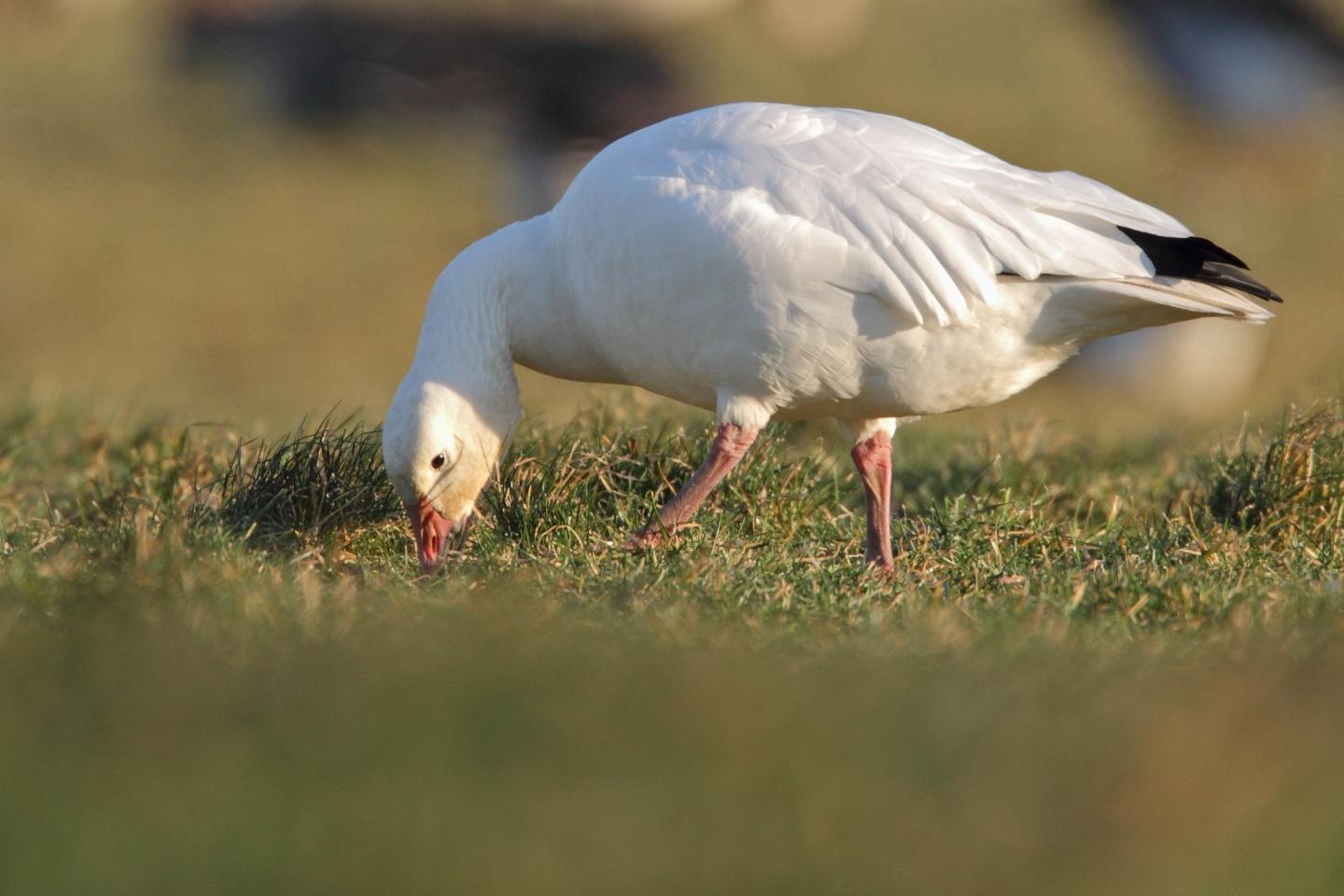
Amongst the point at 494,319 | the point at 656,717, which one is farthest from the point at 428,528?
the point at 656,717

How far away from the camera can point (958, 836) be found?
2.52 metres

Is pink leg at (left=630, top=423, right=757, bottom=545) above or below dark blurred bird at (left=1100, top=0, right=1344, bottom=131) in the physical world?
below

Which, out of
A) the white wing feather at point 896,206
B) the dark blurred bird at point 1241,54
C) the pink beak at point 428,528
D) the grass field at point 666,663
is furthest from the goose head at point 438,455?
the dark blurred bird at point 1241,54

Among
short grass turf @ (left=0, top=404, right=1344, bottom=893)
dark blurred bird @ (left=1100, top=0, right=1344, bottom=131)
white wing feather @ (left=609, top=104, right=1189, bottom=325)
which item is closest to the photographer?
short grass turf @ (left=0, top=404, right=1344, bottom=893)

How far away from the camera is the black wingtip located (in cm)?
467

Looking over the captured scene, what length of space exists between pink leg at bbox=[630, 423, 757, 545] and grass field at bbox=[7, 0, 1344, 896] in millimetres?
90

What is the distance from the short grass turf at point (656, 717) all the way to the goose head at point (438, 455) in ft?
0.49

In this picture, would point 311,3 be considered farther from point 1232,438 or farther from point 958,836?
point 958,836

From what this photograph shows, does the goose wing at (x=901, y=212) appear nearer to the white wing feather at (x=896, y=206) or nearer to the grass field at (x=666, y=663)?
the white wing feather at (x=896, y=206)

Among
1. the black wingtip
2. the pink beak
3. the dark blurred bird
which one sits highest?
the dark blurred bird

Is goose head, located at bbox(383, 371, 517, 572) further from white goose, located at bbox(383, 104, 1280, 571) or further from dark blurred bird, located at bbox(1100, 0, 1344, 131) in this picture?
dark blurred bird, located at bbox(1100, 0, 1344, 131)

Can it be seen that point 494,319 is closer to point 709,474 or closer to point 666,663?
point 709,474

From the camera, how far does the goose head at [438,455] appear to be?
16.2ft

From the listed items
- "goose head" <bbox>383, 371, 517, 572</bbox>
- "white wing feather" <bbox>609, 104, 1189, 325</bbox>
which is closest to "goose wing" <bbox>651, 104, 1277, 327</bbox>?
"white wing feather" <bbox>609, 104, 1189, 325</bbox>
